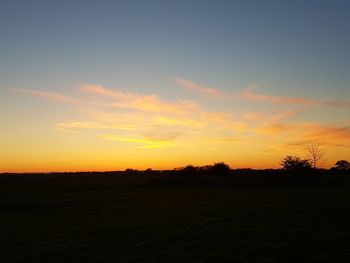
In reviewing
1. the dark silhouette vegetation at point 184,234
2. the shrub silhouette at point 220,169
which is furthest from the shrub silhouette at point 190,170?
the dark silhouette vegetation at point 184,234

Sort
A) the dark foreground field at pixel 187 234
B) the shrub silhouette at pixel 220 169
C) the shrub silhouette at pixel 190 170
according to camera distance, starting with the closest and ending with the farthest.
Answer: the dark foreground field at pixel 187 234 → the shrub silhouette at pixel 190 170 → the shrub silhouette at pixel 220 169

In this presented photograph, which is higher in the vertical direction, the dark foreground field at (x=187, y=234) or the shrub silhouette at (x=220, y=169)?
the shrub silhouette at (x=220, y=169)

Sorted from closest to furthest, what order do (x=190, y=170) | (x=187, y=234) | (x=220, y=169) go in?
(x=187, y=234), (x=190, y=170), (x=220, y=169)

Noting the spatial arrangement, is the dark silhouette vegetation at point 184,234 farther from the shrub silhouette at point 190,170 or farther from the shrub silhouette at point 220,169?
the shrub silhouette at point 220,169

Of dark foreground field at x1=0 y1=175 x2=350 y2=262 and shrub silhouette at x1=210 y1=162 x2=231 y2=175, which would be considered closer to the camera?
dark foreground field at x1=0 y1=175 x2=350 y2=262

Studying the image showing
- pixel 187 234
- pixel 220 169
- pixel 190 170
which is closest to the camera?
pixel 187 234

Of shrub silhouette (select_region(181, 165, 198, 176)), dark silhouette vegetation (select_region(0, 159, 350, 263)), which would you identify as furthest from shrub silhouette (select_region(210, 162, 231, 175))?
dark silhouette vegetation (select_region(0, 159, 350, 263))

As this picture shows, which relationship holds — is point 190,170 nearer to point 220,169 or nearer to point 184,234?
point 220,169

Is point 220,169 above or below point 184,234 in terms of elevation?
above

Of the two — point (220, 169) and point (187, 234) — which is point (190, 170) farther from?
point (187, 234)

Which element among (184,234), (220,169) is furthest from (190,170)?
(184,234)

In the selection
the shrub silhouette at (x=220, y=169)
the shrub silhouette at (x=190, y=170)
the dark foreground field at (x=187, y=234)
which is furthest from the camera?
the shrub silhouette at (x=220, y=169)

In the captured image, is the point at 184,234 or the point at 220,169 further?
the point at 220,169

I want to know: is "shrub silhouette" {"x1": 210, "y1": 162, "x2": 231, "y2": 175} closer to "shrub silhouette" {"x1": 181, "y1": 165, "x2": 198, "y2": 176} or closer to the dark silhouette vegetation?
"shrub silhouette" {"x1": 181, "y1": 165, "x2": 198, "y2": 176}
